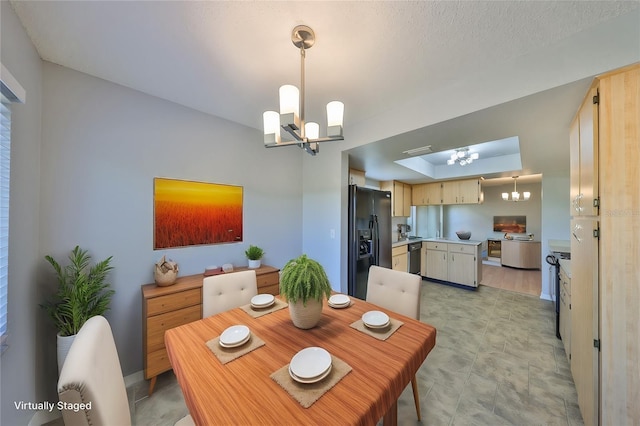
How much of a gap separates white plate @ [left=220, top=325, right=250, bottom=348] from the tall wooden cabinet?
6.15ft

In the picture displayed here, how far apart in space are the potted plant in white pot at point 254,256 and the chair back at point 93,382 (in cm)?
158

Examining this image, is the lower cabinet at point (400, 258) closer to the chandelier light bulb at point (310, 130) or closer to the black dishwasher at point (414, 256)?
the black dishwasher at point (414, 256)

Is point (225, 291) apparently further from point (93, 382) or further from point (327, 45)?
point (327, 45)

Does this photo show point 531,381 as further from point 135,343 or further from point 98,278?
point 98,278

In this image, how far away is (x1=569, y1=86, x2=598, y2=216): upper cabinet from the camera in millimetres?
1193

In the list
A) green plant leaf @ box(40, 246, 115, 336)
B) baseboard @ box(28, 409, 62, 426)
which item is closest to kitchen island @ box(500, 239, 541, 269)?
green plant leaf @ box(40, 246, 115, 336)

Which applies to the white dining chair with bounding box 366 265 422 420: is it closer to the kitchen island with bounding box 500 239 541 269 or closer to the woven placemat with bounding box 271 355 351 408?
the woven placemat with bounding box 271 355 351 408

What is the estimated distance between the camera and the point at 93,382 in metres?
0.69

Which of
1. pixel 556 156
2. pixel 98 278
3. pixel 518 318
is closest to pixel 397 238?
pixel 518 318

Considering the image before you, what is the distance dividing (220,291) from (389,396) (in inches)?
52.7

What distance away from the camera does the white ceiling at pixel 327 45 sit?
119 cm

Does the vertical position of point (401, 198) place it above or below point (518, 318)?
above

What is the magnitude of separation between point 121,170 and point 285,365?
2.09m

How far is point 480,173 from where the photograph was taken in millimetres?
4141
